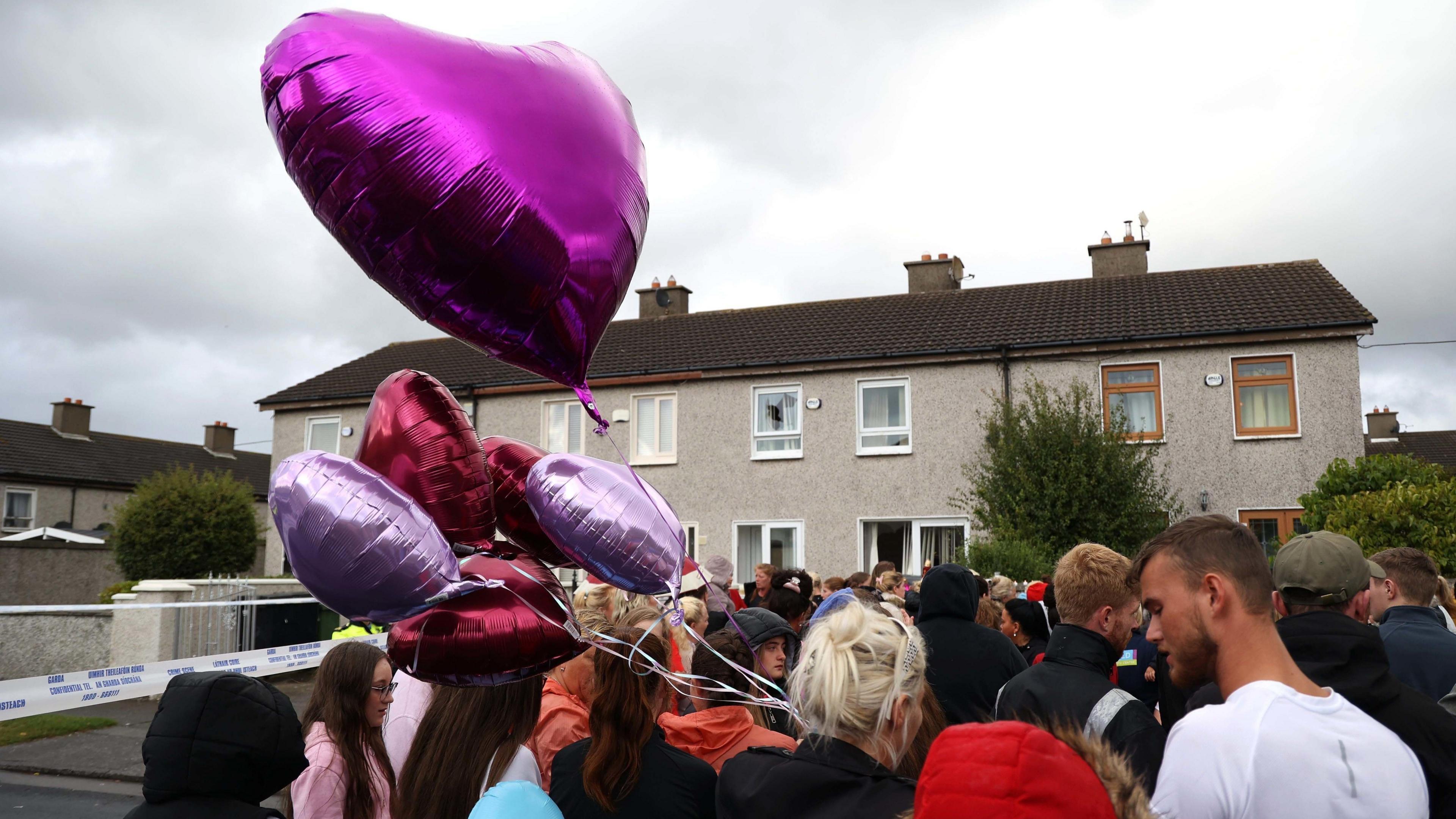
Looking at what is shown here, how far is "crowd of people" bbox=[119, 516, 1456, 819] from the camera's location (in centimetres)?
186

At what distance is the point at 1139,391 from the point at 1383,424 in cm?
3293

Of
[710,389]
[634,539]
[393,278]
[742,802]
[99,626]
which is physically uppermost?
[710,389]

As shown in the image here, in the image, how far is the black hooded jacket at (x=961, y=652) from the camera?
14.4 ft

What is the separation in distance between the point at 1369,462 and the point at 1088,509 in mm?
3690

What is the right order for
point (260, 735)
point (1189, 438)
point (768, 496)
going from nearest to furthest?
point (260, 735) → point (1189, 438) → point (768, 496)

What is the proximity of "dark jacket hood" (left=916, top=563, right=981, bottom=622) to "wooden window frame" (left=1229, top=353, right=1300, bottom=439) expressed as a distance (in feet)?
43.1

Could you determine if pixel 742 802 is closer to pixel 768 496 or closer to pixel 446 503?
pixel 446 503

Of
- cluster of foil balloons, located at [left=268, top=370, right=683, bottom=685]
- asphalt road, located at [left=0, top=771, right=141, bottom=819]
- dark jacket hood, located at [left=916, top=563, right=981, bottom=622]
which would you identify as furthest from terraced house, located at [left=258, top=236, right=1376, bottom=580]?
cluster of foil balloons, located at [left=268, top=370, right=683, bottom=685]

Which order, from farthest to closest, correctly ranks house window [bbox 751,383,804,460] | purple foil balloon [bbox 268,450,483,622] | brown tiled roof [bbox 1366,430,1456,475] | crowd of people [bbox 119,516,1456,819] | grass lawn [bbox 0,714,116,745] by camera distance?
brown tiled roof [bbox 1366,430,1456,475] → house window [bbox 751,383,804,460] → grass lawn [bbox 0,714,116,745] → purple foil balloon [bbox 268,450,483,622] → crowd of people [bbox 119,516,1456,819]

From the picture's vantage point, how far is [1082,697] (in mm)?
3066

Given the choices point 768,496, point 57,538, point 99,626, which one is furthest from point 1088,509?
point 57,538

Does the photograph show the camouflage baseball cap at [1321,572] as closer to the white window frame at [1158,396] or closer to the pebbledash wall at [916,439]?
the white window frame at [1158,396]

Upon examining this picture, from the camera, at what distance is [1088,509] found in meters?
15.1

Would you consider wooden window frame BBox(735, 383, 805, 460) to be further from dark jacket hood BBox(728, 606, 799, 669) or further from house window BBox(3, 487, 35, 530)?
house window BBox(3, 487, 35, 530)
